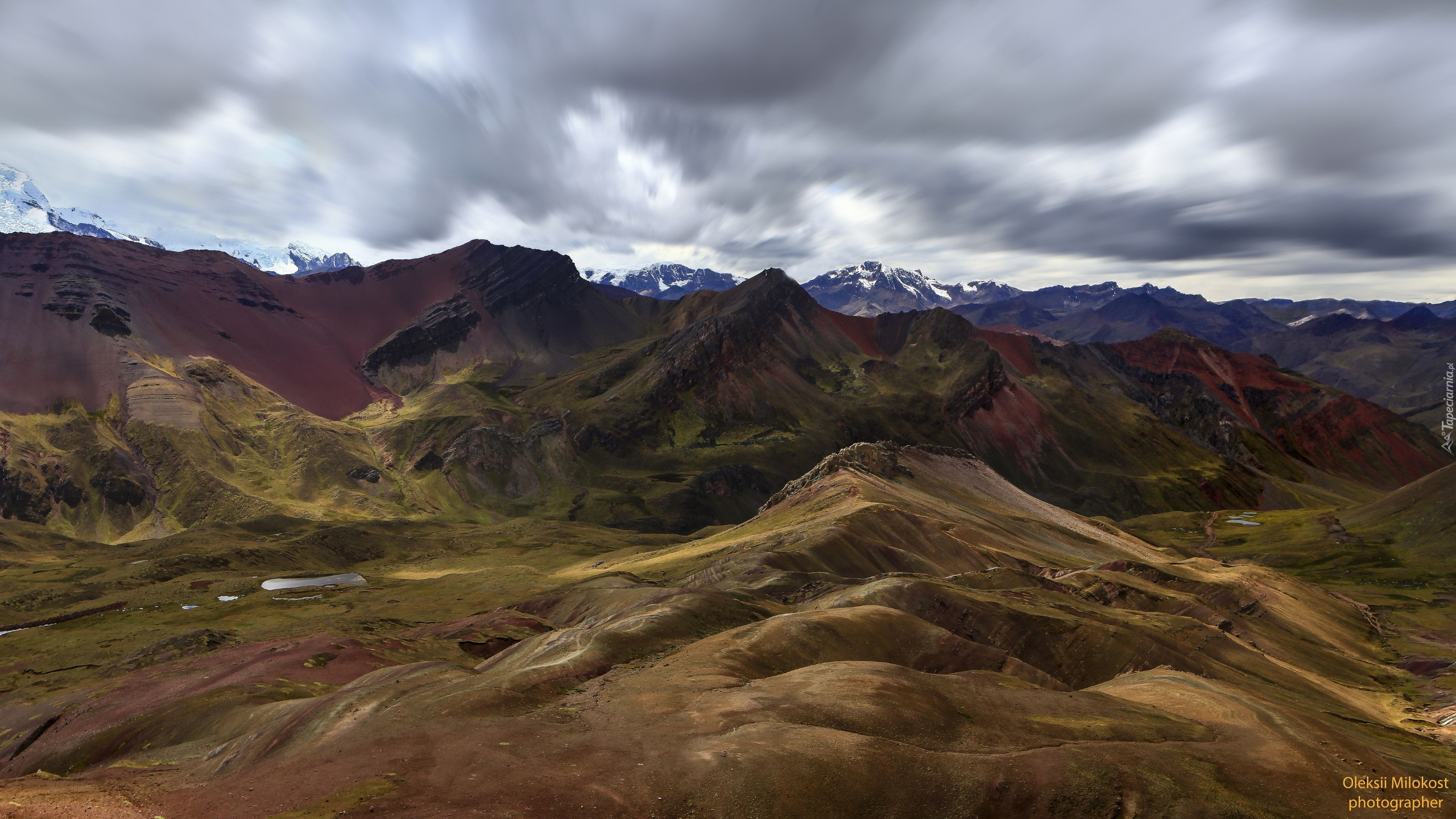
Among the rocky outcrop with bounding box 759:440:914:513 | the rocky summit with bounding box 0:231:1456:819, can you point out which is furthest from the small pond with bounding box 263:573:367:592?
the rocky outcrop with bounding box 759:440:914:513

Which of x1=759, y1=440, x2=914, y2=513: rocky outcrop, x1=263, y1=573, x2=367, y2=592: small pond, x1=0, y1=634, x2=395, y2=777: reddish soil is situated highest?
x1=759, y1=440, x2=914, y2=513: rocky outcrop

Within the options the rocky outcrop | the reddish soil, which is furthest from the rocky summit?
the rocky outcrop

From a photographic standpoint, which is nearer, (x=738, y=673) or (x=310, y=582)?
(x=738, y=673)

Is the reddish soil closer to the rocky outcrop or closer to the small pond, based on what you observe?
the small pond

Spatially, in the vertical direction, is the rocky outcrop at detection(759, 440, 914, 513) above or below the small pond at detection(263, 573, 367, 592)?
above

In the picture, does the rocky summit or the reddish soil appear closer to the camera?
the rocky summit

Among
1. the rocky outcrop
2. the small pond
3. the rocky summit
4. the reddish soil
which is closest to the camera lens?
the rocky summit

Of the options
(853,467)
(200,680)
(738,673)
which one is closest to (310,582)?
(200,680)

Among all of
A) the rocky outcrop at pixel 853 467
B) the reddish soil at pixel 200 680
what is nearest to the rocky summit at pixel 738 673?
the reddish soil at pixel 200 680

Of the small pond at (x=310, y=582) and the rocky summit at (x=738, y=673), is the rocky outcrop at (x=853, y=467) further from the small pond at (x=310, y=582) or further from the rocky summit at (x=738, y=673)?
the small pond at (x=310, y=582)

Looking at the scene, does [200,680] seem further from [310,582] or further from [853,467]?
[853,467]

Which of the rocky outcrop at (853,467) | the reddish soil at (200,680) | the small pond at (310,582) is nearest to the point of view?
the reddish soil at (200,680)

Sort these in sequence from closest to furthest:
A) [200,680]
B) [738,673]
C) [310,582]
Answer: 1. [738,673]
2. [200,680]
3. [310,582]

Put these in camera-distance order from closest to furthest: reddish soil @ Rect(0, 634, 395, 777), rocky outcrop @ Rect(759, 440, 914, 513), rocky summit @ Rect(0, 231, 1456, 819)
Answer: rocky summit @ Rect(0, 231, 1456, 819)
reddish soil @ Rect(0, 634, 395, 777)
rocky outcrop @ Rect(759, 440, 914, 513)
